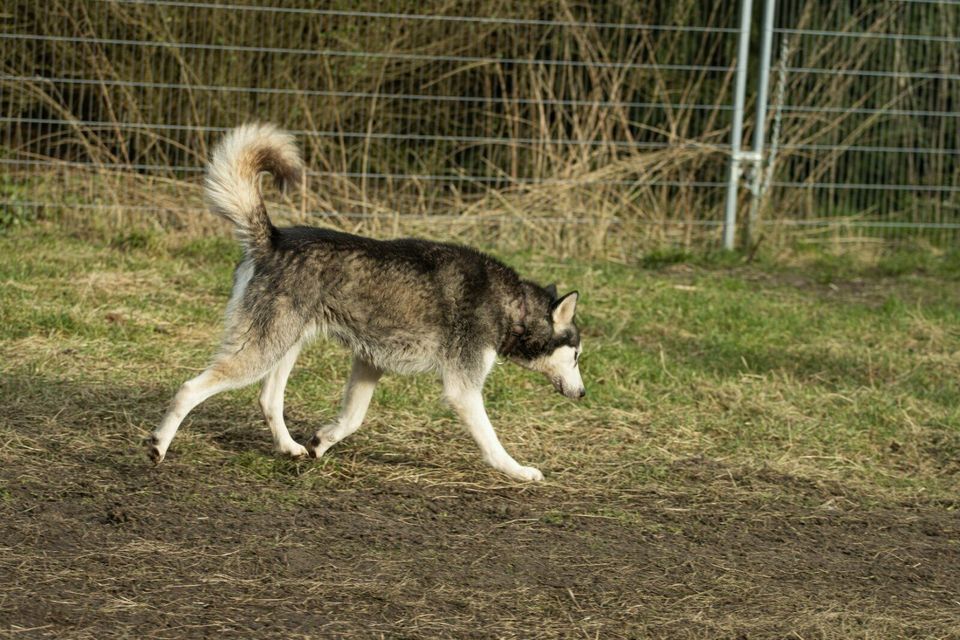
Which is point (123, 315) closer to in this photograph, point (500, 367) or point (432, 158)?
point (500, 367)

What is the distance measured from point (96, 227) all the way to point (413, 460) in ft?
16.2

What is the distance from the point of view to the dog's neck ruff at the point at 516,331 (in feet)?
17.6

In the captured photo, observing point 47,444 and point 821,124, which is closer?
point 47,444

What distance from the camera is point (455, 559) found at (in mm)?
4188

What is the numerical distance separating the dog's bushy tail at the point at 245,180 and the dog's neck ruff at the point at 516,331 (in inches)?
43.2

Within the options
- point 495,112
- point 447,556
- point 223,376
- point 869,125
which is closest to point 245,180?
point 223,376

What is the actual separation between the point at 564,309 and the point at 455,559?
5.19 feet

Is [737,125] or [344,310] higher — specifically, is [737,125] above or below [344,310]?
above

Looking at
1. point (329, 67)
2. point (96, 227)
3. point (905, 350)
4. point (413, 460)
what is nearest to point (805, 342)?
point (905, 350)

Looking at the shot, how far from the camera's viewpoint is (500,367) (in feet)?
22.5

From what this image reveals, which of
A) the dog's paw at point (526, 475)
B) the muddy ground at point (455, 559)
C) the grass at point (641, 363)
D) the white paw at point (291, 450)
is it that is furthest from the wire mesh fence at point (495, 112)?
the muddy ground at point (455, 559)

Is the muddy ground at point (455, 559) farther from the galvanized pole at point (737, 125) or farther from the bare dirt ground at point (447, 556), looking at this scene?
the galvanized pole at point (737, 125)

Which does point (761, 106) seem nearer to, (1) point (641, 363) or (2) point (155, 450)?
(1) point (641, 363)

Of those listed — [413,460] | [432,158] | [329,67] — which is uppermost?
[329,67]
